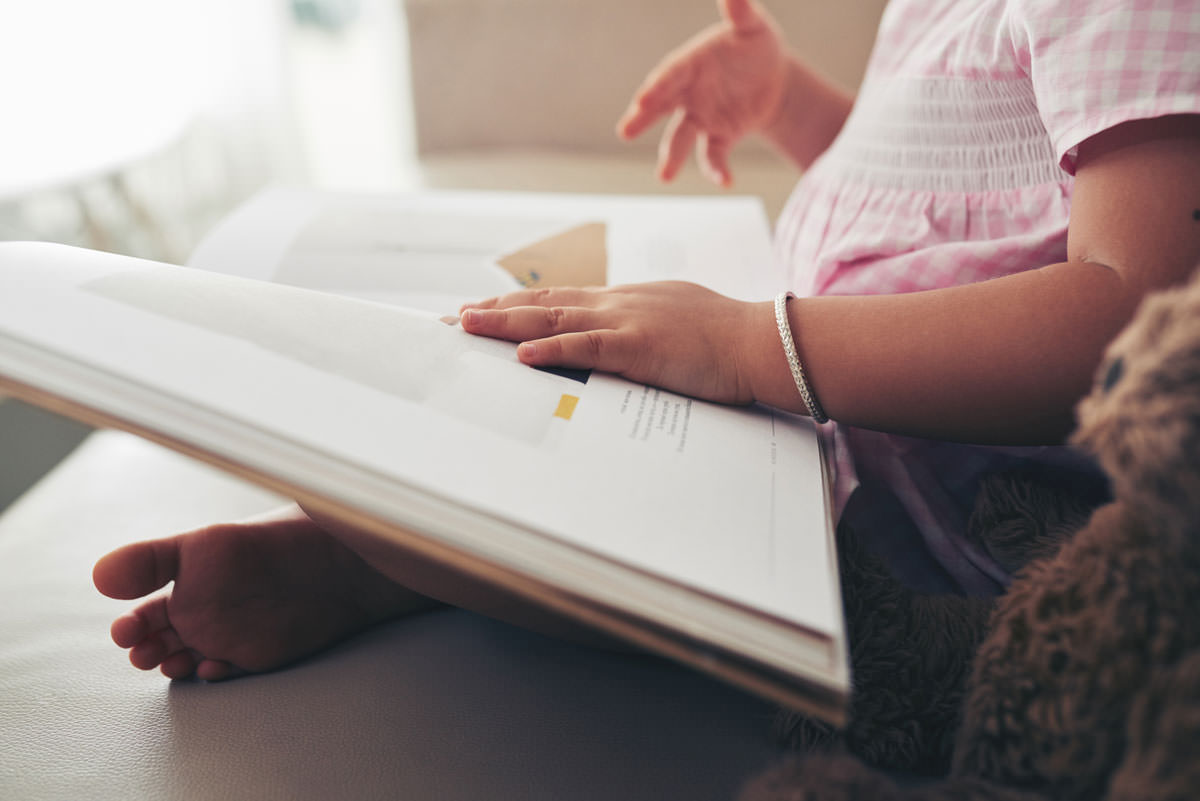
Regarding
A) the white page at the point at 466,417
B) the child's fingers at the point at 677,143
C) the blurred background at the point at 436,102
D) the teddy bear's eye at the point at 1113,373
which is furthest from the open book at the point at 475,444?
the blurred background at the point at 436,102

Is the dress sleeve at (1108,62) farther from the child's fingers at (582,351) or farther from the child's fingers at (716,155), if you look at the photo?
the child's fingers at (716,155)

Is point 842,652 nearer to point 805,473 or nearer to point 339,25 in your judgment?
point 805,473

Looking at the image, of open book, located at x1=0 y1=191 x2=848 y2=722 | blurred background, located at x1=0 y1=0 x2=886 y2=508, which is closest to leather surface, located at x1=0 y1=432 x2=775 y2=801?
open book, located at x1=0 y1=191 x2=848 y2=722

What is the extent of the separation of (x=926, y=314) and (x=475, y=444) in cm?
23

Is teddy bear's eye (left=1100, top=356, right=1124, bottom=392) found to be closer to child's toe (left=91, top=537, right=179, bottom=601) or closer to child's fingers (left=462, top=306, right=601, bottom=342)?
child's fingers (left=462, top=306, right=601, bottom=342)

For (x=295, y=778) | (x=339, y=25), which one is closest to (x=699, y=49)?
(x=295, y=778)

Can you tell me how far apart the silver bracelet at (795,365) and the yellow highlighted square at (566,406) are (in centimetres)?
11

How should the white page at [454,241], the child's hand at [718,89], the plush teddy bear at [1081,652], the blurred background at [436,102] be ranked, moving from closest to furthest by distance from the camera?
the plush teddy bear at [1081,652] < the white page at [454,241] < the child's hand at [718,89] < the blurred background at [436,102]

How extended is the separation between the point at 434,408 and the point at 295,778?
0.59 ft

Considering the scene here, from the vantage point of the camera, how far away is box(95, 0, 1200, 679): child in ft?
1.07

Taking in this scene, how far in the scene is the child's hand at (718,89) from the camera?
649 mm

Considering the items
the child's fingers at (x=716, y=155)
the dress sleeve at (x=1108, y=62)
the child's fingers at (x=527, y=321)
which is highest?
the dress sleeve at (x=1108, y=62)

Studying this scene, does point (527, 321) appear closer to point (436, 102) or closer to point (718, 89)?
point (718, 89)

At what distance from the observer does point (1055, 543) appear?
0.33m
